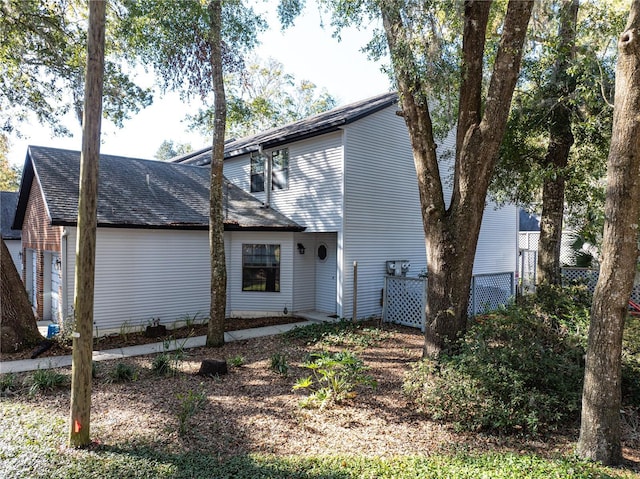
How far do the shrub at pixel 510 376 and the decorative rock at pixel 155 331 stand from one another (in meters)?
6.93

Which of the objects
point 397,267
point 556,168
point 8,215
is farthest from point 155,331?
point 8,215

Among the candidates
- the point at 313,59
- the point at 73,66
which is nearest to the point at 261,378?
the point at 313,59

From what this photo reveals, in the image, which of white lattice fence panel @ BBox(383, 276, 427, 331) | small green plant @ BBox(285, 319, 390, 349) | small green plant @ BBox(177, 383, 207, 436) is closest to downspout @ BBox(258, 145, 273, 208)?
white lattice fence panel @ BBox(383, 276, 427, 331)

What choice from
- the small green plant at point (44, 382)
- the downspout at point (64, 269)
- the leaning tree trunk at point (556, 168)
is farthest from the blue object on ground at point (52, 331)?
the leaning tree trunk at point (556, 168)

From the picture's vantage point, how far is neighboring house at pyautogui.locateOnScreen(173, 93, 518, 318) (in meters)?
11.8

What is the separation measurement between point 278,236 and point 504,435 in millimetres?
8940

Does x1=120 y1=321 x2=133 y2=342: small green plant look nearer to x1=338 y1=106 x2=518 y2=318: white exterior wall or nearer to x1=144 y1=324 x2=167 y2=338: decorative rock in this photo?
x1=144 y1=324 x2=167 y2=338: decorative rock

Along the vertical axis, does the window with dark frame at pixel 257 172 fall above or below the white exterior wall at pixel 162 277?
above

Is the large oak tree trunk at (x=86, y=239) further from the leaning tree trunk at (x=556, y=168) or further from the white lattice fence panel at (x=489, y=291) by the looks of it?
the white lattice fence panel at (x=489, y=291)

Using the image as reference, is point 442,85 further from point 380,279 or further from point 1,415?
point 1,415

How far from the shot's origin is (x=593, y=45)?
815cm

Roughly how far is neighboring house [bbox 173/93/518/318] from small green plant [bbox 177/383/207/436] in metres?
6.33

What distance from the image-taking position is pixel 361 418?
5355 mm

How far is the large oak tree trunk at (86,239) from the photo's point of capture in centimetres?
437
